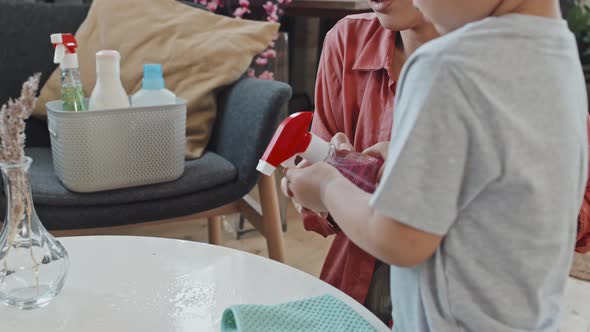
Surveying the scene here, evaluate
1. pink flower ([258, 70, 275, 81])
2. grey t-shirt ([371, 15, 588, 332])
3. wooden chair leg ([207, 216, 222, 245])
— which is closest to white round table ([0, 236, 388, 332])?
grey t-shirt ([371, 15, 588, 332])

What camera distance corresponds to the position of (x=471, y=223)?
0.40 metres

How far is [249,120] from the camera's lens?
1.46 meters

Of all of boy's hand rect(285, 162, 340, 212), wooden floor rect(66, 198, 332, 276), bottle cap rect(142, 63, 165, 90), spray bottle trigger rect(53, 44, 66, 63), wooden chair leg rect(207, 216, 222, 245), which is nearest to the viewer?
boy's hand rect(285, 162, 340, 212)

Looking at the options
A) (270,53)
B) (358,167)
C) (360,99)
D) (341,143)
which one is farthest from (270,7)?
(358,167)

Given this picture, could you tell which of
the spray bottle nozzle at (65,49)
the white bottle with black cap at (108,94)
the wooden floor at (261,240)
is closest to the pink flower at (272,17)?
the wooden floor at (261,240)

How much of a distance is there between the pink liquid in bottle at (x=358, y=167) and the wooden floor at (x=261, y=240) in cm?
130

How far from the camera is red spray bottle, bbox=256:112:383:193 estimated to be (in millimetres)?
572

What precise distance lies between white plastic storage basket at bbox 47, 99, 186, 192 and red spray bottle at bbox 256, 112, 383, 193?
0.78 m

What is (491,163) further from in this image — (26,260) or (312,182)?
(26,260)

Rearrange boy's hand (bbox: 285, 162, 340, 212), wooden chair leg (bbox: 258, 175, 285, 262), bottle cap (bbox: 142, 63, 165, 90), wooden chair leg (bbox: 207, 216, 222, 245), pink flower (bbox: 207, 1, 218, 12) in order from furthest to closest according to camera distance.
→ pink flower (bbox: 207, 1, 218, 12)
wooden chair leg (bbox: 207, 216, 222, 245)
wooden chair leg (bbox: 258, 175, 285, 262)
bottle cap (bbox: 142, 63, 165, 90)
boy's hand (bbox: 285, 162, 340, 212)

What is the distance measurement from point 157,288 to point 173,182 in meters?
0.68

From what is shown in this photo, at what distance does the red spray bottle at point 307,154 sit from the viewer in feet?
1.88

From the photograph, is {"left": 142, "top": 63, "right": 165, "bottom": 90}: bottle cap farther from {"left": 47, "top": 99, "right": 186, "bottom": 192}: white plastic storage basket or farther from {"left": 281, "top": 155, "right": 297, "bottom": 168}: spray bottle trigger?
{"left": 281, "top": 155, "right": 297, "bottom": 168}: spray bottle trigger

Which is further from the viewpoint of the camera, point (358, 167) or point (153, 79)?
point (153, 79)
